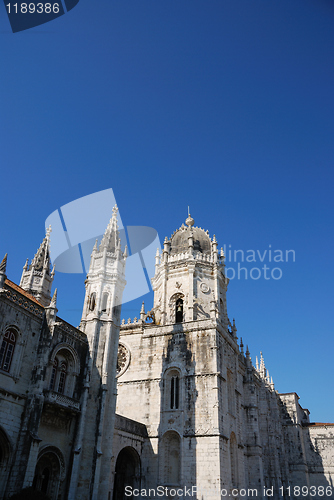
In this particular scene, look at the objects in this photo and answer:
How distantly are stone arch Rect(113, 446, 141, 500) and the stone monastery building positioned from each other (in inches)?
3.0

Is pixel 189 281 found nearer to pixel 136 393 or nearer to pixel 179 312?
pixel 179 312

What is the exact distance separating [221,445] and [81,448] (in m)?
11.7

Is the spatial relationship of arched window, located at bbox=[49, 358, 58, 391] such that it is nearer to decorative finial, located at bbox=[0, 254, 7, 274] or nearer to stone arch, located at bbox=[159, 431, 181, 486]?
decorative finial, located at bbox=[0, 254, 7, 274]

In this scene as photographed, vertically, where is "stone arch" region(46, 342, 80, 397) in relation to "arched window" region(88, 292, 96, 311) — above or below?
below

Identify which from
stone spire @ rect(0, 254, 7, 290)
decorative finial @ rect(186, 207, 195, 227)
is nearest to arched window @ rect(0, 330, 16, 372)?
stone spire @ rect(0, 254, 7, 290)

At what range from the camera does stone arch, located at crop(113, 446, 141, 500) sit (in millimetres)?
30547

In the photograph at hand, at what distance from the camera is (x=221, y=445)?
30.4 meters

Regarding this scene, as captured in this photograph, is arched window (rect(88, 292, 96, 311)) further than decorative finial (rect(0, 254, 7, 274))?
Yes

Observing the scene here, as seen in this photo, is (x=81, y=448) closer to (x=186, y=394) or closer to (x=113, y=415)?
(x=113, y=415)

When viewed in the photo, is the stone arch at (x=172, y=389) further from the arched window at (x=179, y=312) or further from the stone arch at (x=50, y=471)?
the stone arch at (x=50, y=471)

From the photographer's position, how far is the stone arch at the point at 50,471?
22047mm

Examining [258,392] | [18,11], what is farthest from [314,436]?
[18,11]

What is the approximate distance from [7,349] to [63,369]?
4.86 metres

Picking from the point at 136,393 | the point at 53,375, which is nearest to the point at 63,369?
the point at 53,375
